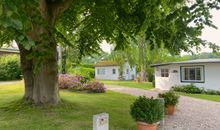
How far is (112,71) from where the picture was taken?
46.2m

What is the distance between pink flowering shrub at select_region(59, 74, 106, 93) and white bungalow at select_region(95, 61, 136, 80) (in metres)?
24.7

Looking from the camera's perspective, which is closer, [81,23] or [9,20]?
[9,20]

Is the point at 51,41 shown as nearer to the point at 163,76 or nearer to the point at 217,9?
the point at 217,9

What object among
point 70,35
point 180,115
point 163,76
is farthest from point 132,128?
point 163,76

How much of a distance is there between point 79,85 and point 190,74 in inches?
418

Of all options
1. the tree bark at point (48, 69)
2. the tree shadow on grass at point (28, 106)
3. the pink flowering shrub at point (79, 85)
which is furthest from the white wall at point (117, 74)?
the tree bark at point (48, 69)

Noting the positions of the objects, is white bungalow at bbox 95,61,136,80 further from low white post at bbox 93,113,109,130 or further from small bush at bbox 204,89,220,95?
low white post at bbox 93,113,109,130

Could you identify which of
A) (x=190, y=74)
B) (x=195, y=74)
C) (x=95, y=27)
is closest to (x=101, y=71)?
(x=190, y=74)

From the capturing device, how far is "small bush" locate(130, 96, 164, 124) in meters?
6.98

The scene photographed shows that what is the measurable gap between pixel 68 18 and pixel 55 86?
4.45 metres

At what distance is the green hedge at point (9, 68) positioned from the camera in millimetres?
29109

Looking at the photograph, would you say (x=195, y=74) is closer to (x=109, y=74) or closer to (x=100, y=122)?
(x=100, y=122)

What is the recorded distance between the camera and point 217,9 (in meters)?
8.04

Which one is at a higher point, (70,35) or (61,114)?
(70,35)
